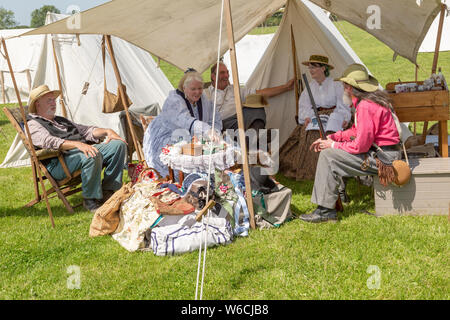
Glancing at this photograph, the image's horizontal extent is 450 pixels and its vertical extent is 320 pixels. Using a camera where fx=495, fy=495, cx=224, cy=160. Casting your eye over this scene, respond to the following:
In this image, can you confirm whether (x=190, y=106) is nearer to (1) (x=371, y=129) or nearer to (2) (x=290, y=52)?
(1) (x=371, y=129)

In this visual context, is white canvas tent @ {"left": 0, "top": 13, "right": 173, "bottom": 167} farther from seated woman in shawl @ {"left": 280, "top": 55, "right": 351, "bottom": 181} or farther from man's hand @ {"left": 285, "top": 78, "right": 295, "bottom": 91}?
seated woman in shawl @ {"left": 280, "top": 55, "right": 351, "bottom": 181}

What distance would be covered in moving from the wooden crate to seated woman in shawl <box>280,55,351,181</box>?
1245 millimetres

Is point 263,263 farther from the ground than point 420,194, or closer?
closer

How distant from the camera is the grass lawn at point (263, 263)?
2887 millimetres

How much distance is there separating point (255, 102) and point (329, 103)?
84 centimetres

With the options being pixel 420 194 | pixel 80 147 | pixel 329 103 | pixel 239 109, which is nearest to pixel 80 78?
pixel 80 147

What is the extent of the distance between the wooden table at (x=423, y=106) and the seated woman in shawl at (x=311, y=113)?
755 millimetres

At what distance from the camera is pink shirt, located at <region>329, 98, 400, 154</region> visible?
12.3ft

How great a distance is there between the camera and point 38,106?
4680mm

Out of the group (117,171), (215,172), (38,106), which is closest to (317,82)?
(215,172)

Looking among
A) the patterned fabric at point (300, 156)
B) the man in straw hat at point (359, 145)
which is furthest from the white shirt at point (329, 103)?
the man in straw hat at point (359, 145)

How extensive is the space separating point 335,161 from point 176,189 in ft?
4.28

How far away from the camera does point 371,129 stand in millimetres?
3736

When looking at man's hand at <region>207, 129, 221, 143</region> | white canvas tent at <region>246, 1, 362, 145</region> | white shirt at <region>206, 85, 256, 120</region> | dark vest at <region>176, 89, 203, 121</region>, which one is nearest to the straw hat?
white shirt at <region>206, 85, 256, 120</region>
